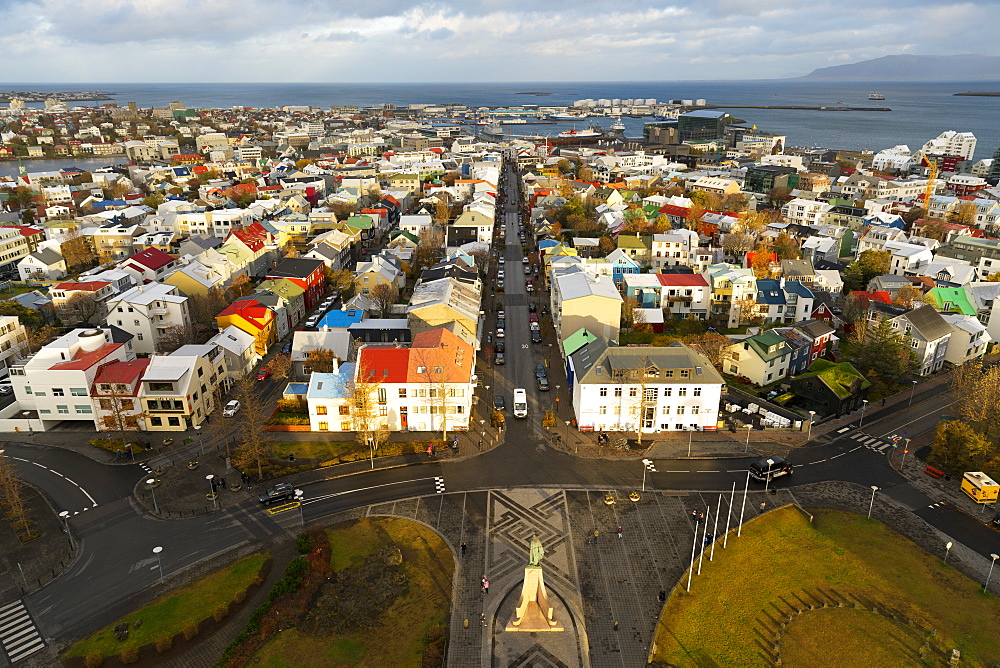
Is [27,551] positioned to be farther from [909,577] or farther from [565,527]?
[909,577]

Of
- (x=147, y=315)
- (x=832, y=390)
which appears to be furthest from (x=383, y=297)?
(x=832, y=390)

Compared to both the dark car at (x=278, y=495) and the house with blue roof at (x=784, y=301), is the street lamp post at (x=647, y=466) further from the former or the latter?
the house with blue roof at (x=784, y=301)

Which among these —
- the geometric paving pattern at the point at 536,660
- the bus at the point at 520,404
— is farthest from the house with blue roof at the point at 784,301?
the geometric paving pattern at the point at 536,660

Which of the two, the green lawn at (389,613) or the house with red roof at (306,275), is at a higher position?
the house with red roof at (306,275)

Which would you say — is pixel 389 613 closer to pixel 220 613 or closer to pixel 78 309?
pixel 220 613

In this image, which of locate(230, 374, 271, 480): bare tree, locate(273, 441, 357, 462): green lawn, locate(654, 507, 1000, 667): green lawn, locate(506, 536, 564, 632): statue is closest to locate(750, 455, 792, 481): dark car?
locate(654, 507, 1000, 667): green lawn

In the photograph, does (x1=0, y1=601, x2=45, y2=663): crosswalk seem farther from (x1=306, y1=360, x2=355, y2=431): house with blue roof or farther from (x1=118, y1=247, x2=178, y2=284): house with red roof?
(x1=118, y1=247, x2=178, y2=284): house with red roof
